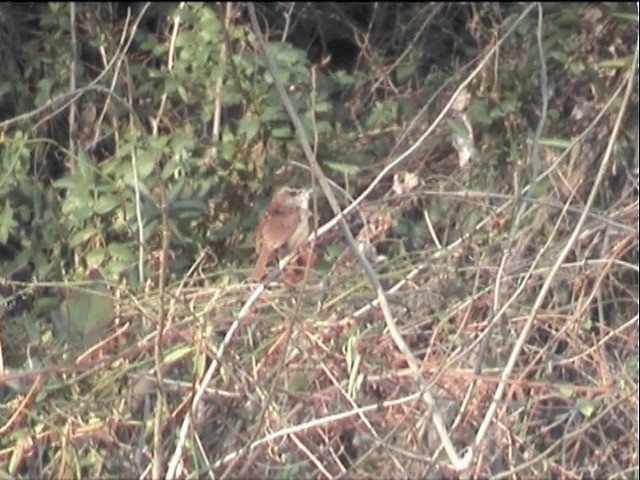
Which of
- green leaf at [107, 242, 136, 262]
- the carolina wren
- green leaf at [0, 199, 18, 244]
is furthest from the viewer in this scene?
green leaf at [0, 199, 18, 244]

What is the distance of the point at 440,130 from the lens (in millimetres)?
4848

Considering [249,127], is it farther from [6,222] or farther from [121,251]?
[6,222]

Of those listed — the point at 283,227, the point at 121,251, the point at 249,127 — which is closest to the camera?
the point at 283,227

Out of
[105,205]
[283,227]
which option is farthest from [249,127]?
[283,227]

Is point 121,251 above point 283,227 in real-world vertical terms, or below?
below

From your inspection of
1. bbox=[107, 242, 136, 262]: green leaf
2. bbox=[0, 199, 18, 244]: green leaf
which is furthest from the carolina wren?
bbox=[0, 199, 18, 244]: green leaf

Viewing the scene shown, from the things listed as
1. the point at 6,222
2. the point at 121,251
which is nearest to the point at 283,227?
the point at 121,251

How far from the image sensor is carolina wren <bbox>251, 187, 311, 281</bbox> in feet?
13.1

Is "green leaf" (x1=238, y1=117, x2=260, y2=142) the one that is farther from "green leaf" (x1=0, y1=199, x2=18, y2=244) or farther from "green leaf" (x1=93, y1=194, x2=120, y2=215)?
"green leaf" (x1=0, y1=199, x2=18, y2=244)

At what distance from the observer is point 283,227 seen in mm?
4078

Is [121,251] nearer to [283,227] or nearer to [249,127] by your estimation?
[283,227]

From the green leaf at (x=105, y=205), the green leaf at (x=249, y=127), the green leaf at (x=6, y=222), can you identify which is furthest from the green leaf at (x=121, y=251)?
the green leaf at (x=249, y=127)

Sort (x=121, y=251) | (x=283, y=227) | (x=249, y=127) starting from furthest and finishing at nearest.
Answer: (x=249, y=127) → (x=121, y=251) → (x=283, y=227)

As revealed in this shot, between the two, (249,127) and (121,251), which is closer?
(121,251)
